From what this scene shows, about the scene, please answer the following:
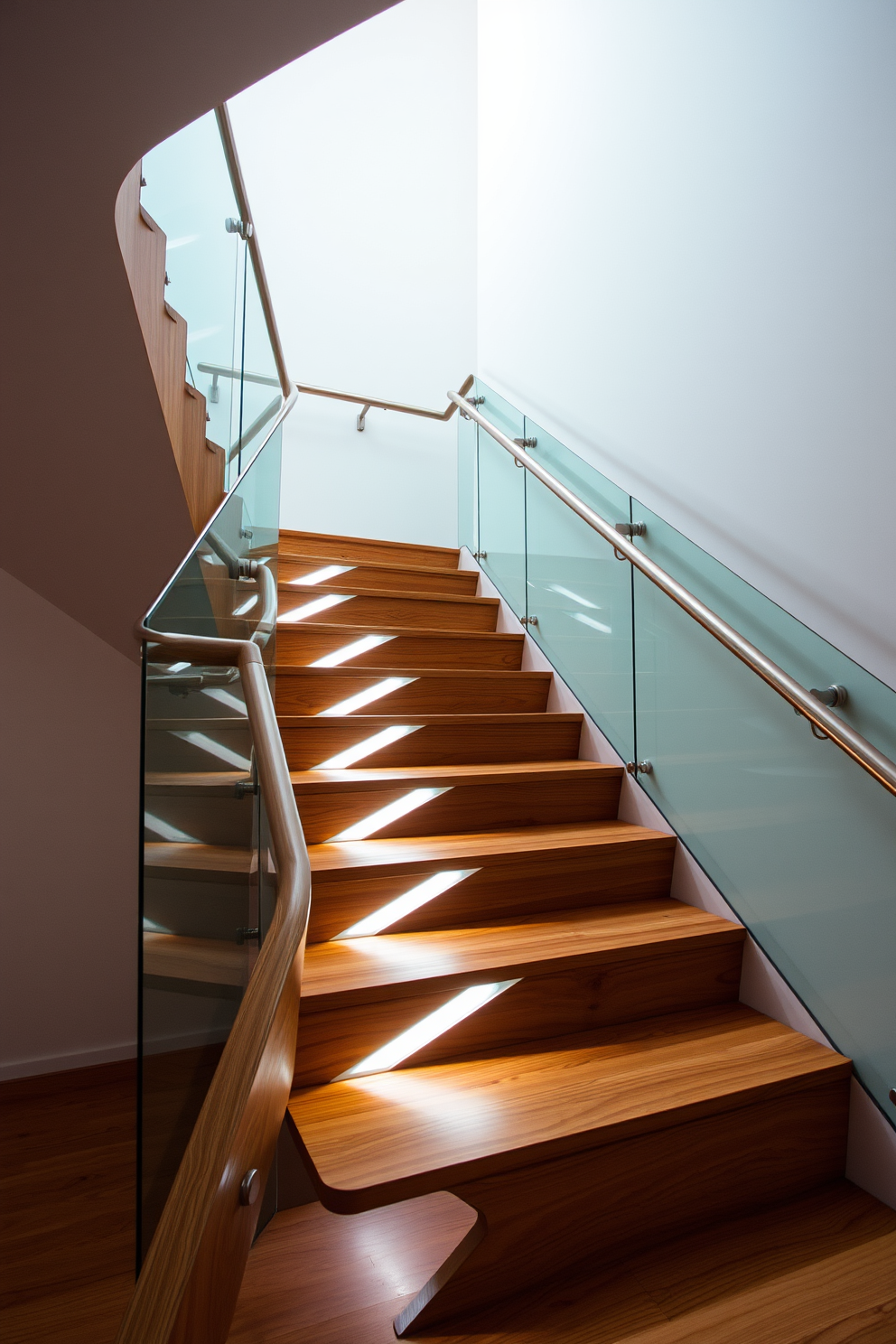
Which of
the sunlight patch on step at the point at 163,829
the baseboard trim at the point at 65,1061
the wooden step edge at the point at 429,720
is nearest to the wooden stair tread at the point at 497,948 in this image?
the sunlight patch on step at the point at 163,829

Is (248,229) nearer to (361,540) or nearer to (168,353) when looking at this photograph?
(168,353)

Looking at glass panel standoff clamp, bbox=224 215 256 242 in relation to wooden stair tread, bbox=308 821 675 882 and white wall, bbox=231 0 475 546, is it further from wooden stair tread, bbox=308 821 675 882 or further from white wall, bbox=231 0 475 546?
white wall, bbox=231 0 475 546

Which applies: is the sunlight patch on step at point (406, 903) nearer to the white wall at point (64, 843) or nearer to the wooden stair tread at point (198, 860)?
the wooden stair tread at point (198, 860)

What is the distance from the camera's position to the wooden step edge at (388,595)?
3305 mm

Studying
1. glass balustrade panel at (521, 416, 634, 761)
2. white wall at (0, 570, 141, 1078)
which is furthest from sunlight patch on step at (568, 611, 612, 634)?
white wall at (0, 570, 141, 1078)

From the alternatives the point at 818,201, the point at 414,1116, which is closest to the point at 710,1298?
the point at 414,1116

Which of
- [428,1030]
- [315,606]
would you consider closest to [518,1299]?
[428,1030]

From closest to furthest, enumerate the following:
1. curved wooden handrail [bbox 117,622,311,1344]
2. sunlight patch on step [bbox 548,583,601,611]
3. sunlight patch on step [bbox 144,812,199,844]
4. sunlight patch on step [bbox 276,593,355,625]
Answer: curved wooden handrail [bbox 117,622,311,1344] → sunlight patch on step [bbox 144,812,199,844] → sunlight patch on step [bbox 548,583,601,611] → sunlight patch on step [bbox 276,593,355,625]

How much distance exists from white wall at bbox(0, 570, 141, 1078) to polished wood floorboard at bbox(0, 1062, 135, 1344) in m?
0.13

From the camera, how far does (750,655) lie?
1.96 m

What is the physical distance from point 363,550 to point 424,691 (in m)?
1.38

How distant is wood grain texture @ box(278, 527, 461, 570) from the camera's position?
12.6ft

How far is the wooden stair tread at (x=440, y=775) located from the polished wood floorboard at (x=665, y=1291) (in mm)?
1077

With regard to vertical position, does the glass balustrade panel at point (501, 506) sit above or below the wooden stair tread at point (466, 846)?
above
